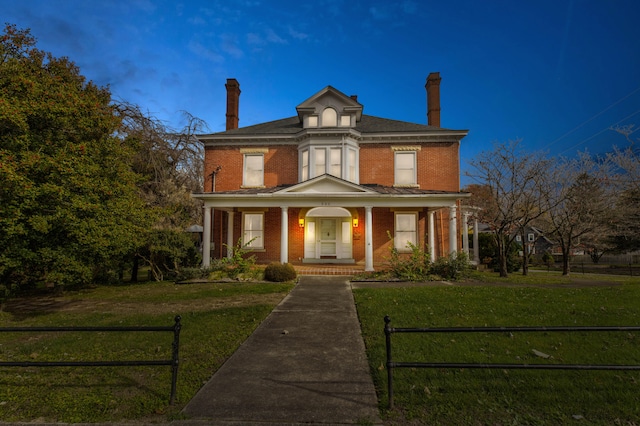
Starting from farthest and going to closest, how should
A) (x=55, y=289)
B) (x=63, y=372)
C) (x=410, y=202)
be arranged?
1. (x=410, y=202)
2. (x=55, y=289)
3. (x=63, y=372)

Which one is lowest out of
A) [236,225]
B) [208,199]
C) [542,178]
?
[236,225]

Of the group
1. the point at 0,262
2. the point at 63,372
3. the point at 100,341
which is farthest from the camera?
the point at 0,262

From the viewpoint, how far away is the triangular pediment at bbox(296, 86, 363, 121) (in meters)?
17.9

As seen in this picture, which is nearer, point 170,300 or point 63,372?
point 63,372

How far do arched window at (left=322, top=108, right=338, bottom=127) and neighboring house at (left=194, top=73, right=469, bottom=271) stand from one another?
0.19 feet

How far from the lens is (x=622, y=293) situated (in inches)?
380

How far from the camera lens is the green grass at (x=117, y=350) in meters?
3.57

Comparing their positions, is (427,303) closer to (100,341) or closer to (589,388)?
(589,388)

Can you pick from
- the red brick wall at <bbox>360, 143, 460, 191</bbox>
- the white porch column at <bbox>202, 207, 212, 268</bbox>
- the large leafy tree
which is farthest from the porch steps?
the large leafy tree

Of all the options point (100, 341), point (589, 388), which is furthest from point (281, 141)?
point (589, 388)

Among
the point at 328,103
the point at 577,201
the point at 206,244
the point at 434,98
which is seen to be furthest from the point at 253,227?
the point at 577,201

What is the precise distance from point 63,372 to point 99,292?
918 centimetres

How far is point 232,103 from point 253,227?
29.0 feet

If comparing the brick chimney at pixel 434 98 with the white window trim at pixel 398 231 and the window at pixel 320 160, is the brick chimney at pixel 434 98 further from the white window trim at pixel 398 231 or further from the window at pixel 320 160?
the window at pixel 320 160
